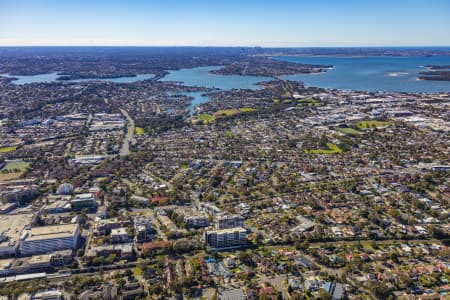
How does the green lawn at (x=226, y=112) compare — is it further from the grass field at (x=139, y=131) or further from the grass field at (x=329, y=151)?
the grass field at (x=329, y=151)

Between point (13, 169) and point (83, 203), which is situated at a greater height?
point (83, 203)

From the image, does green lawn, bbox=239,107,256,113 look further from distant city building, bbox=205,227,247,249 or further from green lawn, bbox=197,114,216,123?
distant city building, bbox=205,227,247,249

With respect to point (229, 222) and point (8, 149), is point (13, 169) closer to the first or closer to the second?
point (8, 149)

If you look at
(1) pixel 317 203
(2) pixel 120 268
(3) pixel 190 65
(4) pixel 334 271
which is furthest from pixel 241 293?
(3) pixel 190 65

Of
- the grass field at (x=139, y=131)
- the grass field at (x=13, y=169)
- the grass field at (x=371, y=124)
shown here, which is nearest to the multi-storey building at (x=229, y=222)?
the grass field at (x=13, y=169)

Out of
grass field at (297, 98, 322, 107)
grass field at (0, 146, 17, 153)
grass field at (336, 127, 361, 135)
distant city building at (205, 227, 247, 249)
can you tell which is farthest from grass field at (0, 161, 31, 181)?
grass field at (297, 98, 322, 107)

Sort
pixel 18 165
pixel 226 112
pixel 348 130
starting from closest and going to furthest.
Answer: pixel 18 165 < pixel 348 130 < pixel 226 112

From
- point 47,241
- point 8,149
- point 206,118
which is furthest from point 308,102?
point 47,241
